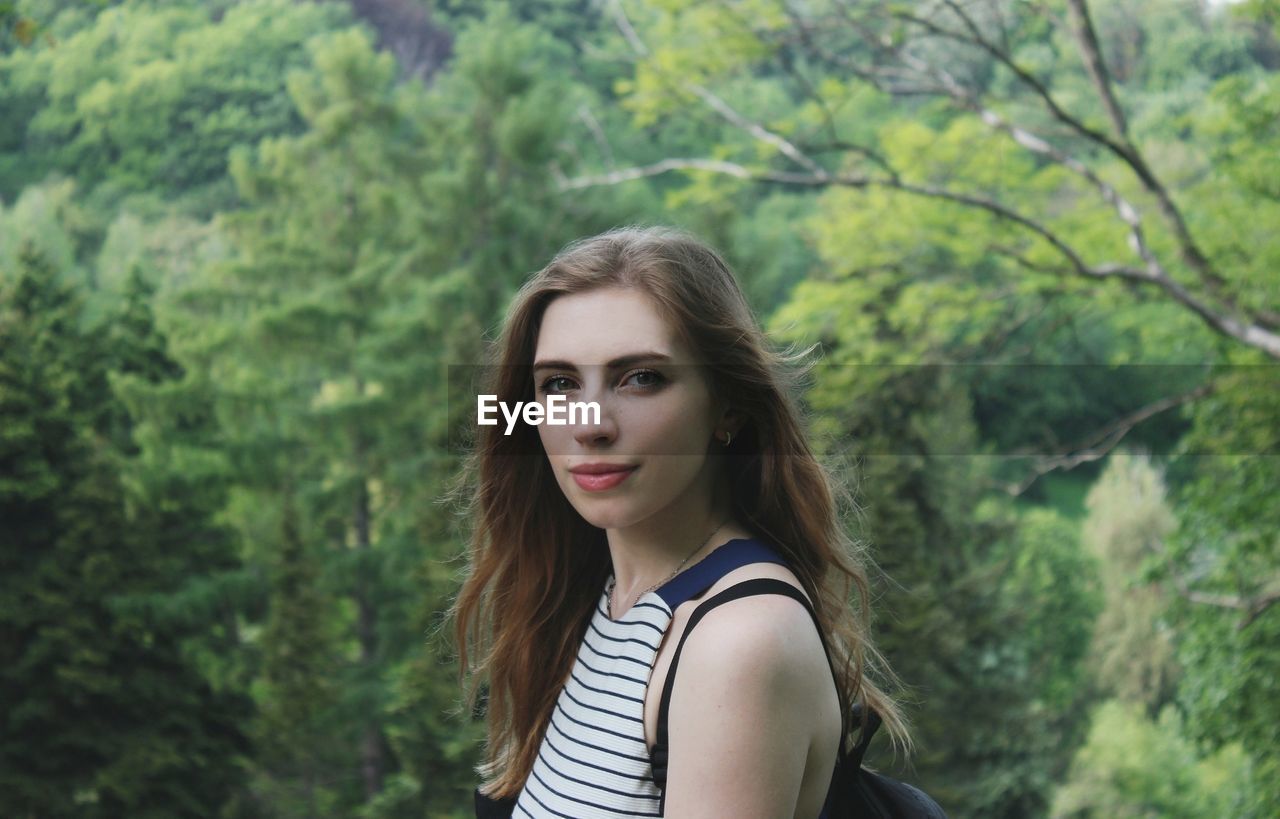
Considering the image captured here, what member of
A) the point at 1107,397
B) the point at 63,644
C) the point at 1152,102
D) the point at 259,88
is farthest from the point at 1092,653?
the point at 259,88

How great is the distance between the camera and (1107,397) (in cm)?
2502

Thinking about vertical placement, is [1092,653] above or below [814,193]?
below

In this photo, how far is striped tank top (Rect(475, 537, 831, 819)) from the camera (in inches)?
41.8

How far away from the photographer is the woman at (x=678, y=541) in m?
0.96

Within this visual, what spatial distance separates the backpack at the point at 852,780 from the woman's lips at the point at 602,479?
14 cm

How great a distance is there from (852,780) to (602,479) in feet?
1.07

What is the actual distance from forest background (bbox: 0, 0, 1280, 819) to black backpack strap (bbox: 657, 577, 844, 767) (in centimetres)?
A: 512

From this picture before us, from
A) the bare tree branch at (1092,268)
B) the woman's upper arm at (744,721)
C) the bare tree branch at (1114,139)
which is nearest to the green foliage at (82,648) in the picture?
the bare tree branch at (1092,268)

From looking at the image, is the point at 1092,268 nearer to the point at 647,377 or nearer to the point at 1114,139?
the point at 1114,139

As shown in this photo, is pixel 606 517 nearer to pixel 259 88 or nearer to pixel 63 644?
pixel 63 644

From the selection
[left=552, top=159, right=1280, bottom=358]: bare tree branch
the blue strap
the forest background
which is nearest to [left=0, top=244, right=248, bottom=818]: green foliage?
the forest background

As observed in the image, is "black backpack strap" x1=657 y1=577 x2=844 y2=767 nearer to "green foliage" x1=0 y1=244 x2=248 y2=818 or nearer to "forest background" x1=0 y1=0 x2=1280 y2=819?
"forest background" x1=0 y1=0 x2=1280 y2=819

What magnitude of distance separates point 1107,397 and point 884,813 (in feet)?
83.0

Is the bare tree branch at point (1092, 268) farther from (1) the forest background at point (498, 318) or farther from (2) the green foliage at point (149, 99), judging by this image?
(2) the green foliage at point (149, 99)
